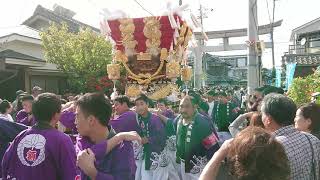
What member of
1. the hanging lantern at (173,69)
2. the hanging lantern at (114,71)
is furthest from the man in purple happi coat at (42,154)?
the hanging lantern at (114,71)

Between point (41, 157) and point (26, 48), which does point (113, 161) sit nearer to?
point (41, 157)

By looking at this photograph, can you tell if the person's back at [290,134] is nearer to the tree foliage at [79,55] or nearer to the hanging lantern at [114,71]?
the hanging lantern at [114,71]

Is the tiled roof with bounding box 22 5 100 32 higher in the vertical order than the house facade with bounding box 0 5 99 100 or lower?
higher

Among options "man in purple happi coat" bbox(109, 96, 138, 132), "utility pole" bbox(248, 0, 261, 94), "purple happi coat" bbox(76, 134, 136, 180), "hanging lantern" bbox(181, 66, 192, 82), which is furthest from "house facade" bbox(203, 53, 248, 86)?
"purple happi coat" bbox(76, 134, 136, 180)

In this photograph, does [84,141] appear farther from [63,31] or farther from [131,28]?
[63,31]

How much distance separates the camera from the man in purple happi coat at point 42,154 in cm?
338

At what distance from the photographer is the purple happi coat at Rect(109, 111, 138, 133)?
22.7 feet

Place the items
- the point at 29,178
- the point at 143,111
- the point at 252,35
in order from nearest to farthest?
the point at 29,178, the point at 143,111, the point at 252,35

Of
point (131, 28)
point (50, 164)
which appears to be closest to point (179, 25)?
point (131, 28)

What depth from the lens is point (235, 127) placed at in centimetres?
602

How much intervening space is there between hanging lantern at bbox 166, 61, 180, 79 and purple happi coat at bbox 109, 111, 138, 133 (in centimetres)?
300

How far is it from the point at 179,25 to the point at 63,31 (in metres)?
10.5

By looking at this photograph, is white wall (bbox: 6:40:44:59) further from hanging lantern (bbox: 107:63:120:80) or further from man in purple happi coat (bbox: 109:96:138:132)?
man in purple happi coat (bbox: 109:96:138:132)

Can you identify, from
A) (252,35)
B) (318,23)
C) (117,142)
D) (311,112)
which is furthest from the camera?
(318,23)
